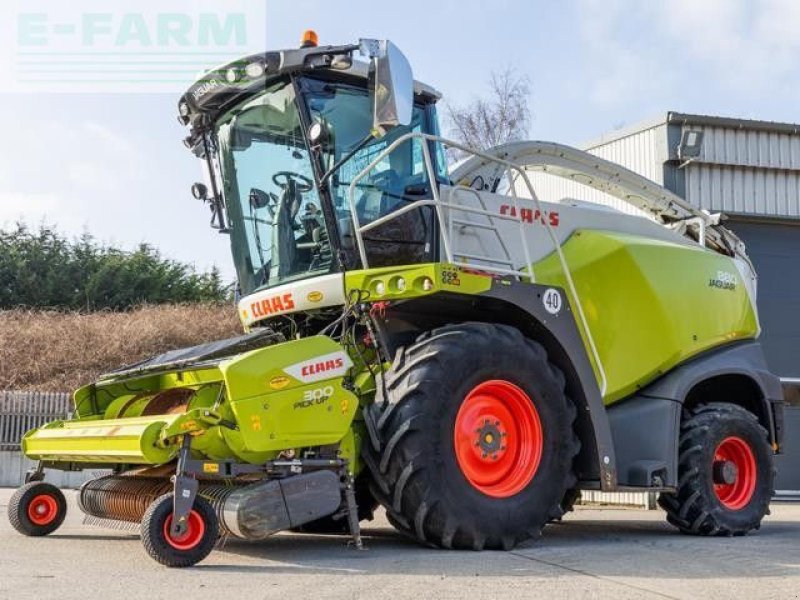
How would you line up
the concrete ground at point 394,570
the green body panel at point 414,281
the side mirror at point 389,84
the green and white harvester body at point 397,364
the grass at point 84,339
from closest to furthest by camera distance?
the concrete ground at point 394,570, the green and white harvester body at point 397,364, the side mirror at point 389,84, the green body panel at point 414,281, the grass at point 84,339

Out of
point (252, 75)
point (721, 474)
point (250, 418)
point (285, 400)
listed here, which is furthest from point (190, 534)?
point (721, 474)

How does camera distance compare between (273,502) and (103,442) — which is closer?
(273,502)

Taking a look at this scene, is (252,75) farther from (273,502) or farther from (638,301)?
(638,301)

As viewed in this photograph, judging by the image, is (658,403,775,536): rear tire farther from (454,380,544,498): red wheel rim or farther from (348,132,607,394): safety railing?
(454,380,544,498): red wheel rim

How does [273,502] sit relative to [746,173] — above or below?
below

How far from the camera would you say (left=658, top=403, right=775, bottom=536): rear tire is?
8.33 metres

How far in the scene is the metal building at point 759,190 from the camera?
571 inches

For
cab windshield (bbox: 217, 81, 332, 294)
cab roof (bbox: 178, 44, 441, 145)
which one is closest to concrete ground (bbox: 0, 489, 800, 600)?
cab windshield (bbox: 217, 81, 332, 294)

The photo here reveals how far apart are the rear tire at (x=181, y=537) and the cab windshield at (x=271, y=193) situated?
2171 mm

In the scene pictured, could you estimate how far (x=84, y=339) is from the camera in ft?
72.7

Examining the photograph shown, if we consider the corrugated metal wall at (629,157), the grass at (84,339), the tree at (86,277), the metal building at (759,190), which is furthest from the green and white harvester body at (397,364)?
the tree at (86,277)

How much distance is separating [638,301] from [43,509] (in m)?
4.85

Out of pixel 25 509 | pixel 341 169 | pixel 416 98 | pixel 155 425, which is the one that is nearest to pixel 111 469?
pixel 25 509

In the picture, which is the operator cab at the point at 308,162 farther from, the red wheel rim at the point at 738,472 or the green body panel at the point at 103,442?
the red wheel rim at the point at 738,472
